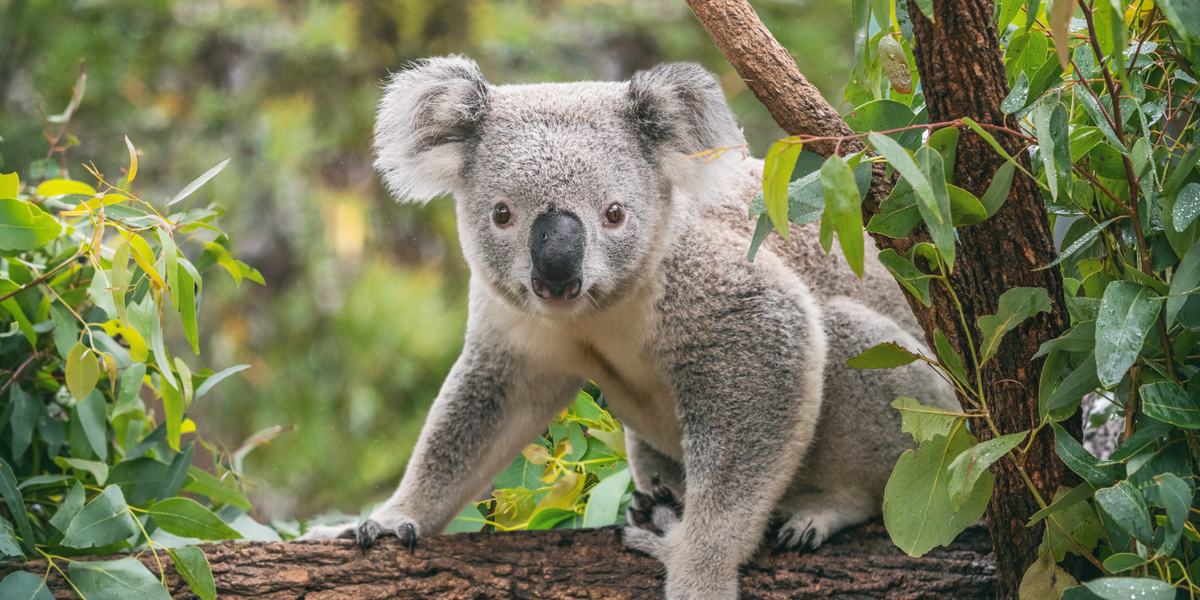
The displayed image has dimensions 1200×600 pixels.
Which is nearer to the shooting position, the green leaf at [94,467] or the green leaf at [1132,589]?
A: the green leaf at [1132,589]

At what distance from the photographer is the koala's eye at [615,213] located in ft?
6.00

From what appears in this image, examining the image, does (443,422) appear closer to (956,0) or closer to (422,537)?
(422,537)

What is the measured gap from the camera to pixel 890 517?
137 cm

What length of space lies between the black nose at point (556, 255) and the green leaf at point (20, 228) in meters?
0.90

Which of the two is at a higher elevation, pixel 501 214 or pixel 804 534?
pixel 501 214

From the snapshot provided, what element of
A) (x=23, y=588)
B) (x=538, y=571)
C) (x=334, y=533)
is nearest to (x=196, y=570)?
(x=23, y=588)

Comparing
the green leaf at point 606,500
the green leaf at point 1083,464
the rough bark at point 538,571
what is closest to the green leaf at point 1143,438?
the green leaf at point 1083,464

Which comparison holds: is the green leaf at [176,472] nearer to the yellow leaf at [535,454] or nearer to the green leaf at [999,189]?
the yellow leaf at [535,454]

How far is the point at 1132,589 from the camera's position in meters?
1.07

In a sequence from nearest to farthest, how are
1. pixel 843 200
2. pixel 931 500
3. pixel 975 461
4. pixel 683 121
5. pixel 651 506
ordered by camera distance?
1. pixel 843 200
2. pixel 975 461
3. pixel 931 500
4. pixel 683 121
5. pixel 651 506

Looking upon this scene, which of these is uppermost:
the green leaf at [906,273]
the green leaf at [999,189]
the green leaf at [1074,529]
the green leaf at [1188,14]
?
the green leaf at [1188,14]

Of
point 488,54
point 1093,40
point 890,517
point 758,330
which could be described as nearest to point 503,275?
point 758,330

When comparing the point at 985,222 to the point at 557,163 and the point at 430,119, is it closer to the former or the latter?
the point at 557,163

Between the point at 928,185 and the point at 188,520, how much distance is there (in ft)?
5.40
